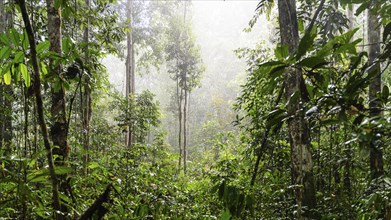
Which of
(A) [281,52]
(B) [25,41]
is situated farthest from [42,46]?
(A) [281,52]

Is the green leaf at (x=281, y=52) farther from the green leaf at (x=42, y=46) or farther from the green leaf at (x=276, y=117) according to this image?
the green leaf at (x=42, y=46)

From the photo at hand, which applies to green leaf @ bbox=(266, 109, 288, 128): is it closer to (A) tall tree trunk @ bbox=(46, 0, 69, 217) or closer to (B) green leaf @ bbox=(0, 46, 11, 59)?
(B) green leaf @ bbox=(0, 46, 11, 59)

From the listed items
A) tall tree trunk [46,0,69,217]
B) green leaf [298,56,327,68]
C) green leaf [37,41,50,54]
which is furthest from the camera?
tall tree trunk [46,0,69,217]

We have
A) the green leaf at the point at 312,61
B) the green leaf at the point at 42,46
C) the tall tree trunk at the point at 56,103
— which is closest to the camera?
the green leaf at the point at 312,61

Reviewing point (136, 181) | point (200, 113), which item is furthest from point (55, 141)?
point (200, 113)

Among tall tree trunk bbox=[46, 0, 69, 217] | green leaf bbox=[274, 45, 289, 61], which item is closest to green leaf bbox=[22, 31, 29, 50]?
green leaf bbox=[274, 45, 289, 61]

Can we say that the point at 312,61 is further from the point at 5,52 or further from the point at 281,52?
the point at 5,52

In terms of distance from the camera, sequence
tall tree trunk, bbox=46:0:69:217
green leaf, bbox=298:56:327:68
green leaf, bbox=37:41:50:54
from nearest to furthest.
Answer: green leaf, bbox=298:56:327:68, green leaf, bbox=37:41:50:54, tall tree trunk, bbox=46:0:69:217

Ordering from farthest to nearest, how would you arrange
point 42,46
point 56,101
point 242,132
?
point 242,132, point 56,101, point 42,46

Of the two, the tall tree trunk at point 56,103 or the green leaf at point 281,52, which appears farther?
the tall tree trunk at point 56,103

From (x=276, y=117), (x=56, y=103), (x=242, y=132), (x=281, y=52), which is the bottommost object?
(x=242, y=132)

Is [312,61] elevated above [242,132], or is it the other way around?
[312,61]

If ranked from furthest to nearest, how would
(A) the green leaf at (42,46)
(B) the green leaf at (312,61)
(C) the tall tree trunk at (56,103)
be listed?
(C) the tall tree trunk at (56,103) < (A) the green leaf at (42,46) < (B) the green leaf at (312,61)

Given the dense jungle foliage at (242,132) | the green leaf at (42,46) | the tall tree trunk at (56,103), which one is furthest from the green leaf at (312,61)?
the tall tree trunk at (56,103)
